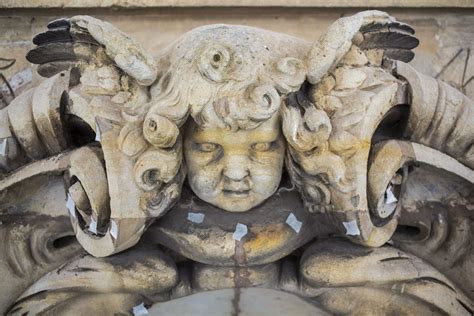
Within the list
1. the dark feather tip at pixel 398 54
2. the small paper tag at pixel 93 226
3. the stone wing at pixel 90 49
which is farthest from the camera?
the dark feather tip at pixel 398 54

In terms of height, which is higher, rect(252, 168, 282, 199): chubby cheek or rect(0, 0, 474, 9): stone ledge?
rect(0, 0, 474, 9): stone ledge

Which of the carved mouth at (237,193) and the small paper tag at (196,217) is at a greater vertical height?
the carved mouth at (237,193)

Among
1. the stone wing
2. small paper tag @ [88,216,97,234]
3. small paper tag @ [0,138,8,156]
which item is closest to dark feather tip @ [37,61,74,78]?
the stone wing

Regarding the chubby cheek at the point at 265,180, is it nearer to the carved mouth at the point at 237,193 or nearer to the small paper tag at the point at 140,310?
the carved mouth at the point at 237,193

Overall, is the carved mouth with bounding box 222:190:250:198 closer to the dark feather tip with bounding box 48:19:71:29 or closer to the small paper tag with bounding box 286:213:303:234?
the small paper tag with bounding box 286:213:303:234

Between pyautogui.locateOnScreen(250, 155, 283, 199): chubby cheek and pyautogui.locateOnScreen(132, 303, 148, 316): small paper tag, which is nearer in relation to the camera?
pyautogui.locateOnScreen(250, 155, 283, 199): chubby cheek

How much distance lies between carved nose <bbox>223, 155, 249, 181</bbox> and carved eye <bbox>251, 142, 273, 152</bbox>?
0.03 metres

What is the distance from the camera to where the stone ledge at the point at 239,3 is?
1.76 m

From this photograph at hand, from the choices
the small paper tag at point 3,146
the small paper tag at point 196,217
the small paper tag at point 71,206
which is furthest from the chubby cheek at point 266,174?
the small paper tag at point 3,146

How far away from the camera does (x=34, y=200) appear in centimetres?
153

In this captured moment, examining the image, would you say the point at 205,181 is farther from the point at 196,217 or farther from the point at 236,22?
the point at 236,22

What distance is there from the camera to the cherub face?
123 cm

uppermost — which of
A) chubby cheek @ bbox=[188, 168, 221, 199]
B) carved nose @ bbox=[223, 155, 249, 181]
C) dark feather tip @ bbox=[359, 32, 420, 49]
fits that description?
dark feather tip @ bbox=[359, 32, 420, 49]

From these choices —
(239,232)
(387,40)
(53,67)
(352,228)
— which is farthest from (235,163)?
(53,67)
